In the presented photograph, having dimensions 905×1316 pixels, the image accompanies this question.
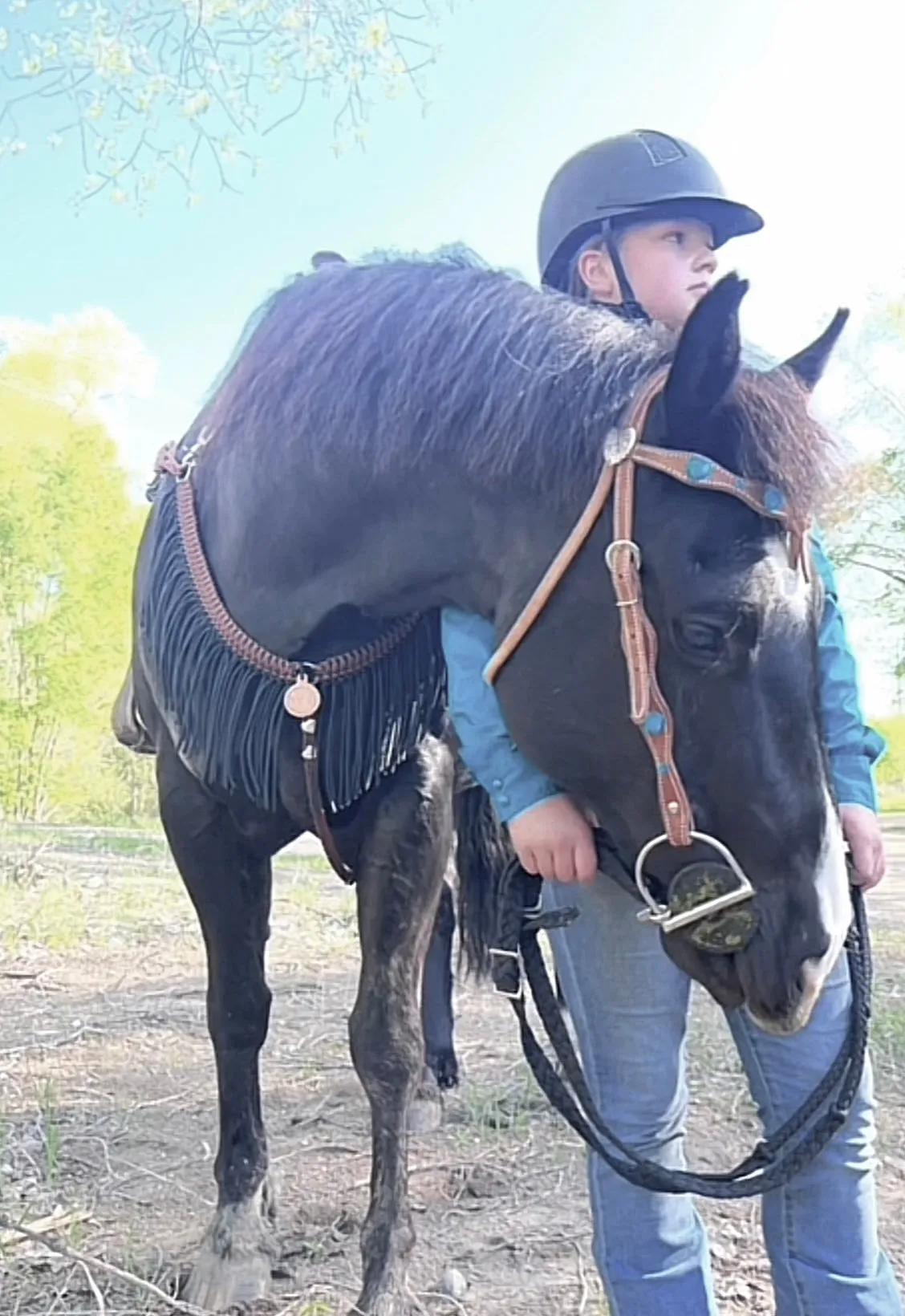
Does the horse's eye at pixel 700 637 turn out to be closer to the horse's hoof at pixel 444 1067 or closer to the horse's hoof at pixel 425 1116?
the horse's hoof at pixel 425 1116

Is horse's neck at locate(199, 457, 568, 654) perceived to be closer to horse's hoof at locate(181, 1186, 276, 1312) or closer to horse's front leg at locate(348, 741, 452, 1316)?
horse's front leg at locate(348, 741, 452, 1316)

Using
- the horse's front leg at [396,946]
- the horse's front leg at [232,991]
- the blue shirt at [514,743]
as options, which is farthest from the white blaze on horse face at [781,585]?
the horse's front leg at [232,991]

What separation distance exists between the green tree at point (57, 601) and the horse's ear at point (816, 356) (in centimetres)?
668

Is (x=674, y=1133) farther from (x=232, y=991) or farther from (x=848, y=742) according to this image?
(x=232, y=991)

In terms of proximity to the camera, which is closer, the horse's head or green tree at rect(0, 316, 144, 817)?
the horse's head

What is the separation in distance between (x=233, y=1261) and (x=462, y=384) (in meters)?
1.53

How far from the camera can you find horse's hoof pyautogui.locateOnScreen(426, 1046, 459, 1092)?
3174 millimetres

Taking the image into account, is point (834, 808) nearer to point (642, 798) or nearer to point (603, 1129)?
point (642, 798)

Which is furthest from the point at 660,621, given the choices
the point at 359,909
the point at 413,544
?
the point at 359,909

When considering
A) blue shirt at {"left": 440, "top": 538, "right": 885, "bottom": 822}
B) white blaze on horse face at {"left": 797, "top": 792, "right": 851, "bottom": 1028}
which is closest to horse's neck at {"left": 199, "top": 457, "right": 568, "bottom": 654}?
blue shirt at {"left": 440, "top": 538, "right": 885, "bottom": 822}

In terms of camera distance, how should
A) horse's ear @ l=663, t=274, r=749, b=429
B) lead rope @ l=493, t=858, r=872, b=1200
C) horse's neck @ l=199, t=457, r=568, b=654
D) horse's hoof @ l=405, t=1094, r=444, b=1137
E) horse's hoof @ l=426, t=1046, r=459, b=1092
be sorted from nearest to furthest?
horse's ear @ l=663, t=274, r=749, b=429 → lead rope @ l=493, t=858, r=872, b=1200 → horse's neck @ l=199, t=457, r=568, b=654 → horse's hoof @ l=405, t=1094, r=444, b=1137 → horse's hoof @ l=426, t=1046, r=459, b=1092

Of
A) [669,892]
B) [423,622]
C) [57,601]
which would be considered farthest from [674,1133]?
[57,601]

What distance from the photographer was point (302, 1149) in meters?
2.65

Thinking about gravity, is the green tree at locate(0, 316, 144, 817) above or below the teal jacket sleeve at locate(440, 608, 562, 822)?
above
